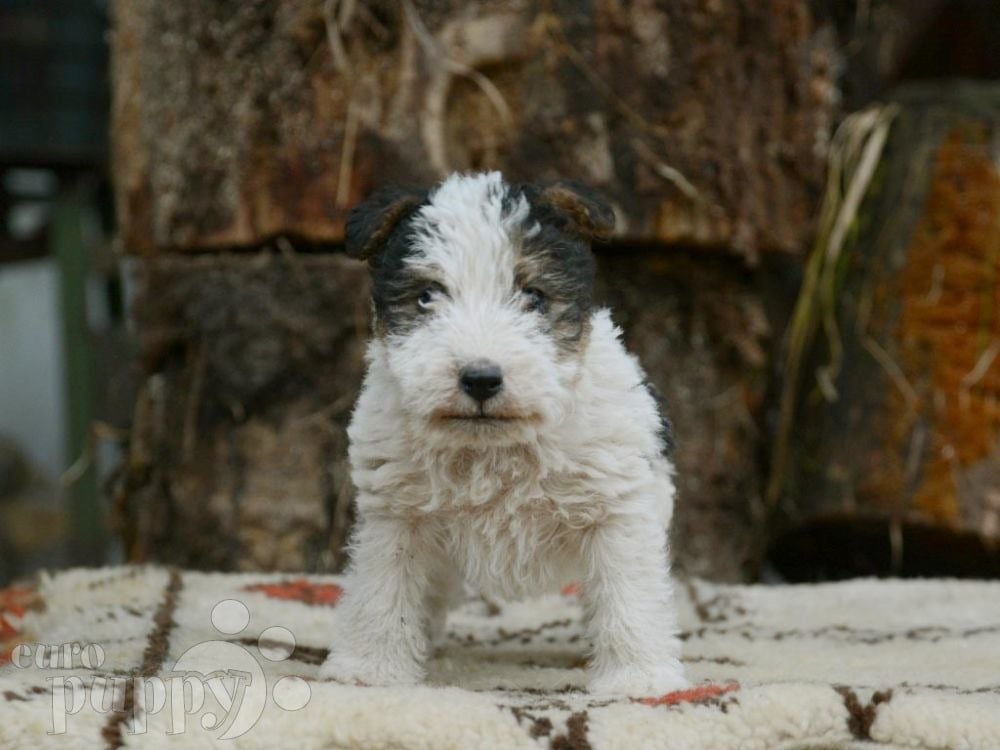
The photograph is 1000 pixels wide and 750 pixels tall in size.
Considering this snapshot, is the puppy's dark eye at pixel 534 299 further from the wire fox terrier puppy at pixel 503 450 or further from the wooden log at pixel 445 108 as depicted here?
the wooden log at pixel 445 108

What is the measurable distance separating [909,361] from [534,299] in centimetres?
300

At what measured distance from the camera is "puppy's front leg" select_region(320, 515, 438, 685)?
3387 millimetres

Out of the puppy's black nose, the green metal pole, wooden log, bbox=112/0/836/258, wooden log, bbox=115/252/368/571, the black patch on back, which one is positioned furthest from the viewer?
the green metal pole

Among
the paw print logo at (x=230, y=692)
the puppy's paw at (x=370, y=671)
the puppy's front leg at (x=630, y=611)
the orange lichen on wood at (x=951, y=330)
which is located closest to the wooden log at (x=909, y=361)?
the orange lichen on wood at (x=951, y=330)

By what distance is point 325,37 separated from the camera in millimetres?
4938

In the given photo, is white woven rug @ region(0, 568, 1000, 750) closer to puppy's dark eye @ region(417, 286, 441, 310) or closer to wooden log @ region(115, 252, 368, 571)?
wooden log @ region(115, 252, 368, 571)

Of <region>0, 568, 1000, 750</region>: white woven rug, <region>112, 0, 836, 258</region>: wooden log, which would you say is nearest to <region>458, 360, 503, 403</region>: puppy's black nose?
<region>0, 568, 1000, 750</region>: white woven rug

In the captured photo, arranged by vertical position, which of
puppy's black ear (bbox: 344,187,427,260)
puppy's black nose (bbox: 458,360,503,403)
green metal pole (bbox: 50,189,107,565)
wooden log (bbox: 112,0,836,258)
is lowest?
green metal pole (bbox: 50,189,107,565)

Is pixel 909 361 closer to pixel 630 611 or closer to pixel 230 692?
pixel 630 611

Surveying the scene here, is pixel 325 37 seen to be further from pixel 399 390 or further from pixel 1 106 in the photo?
pixel 1 106

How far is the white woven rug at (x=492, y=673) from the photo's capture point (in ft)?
8.79

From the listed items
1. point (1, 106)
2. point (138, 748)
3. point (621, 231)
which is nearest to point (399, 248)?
point (138, 748)

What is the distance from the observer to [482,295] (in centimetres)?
311

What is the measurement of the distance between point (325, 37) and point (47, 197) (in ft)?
18.4
